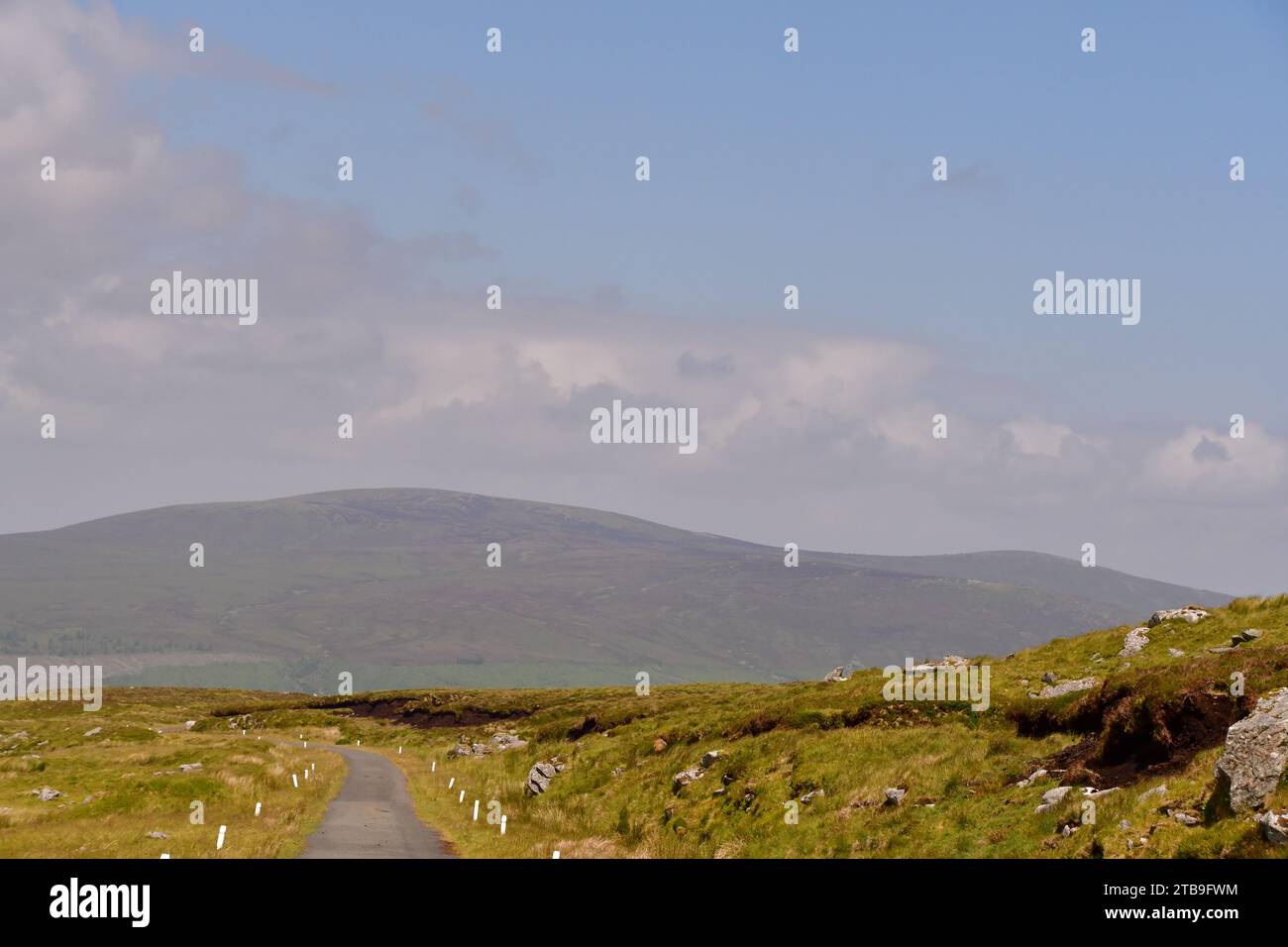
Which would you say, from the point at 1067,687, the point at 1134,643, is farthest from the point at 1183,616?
the point at 1067,687

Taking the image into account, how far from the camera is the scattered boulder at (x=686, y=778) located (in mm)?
40406

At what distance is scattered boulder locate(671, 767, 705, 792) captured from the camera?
40.4 metres

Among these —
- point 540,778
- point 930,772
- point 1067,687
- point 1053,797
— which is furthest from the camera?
point 540,778

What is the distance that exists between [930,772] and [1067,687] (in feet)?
35.3

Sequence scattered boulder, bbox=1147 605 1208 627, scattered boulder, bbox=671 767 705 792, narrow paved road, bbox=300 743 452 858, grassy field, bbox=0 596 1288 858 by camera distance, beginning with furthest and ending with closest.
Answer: scattered boulder, bbox=1147 605 1208 627, scattered boulder, bbox=671 767 705 792, narrow paved road, bbox=300 743 452 858, grassy field, bbox=0 596 1288 858

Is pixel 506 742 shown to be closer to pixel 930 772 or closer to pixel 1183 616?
pixel 1183 616

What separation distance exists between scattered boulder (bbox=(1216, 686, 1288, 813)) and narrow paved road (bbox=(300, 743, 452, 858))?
71.5 ft

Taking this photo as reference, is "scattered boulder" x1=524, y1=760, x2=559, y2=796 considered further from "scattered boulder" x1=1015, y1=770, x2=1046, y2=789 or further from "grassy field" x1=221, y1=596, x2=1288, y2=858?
"scattered boulder" x1=1015, y1=770, x2=1046, y2=789

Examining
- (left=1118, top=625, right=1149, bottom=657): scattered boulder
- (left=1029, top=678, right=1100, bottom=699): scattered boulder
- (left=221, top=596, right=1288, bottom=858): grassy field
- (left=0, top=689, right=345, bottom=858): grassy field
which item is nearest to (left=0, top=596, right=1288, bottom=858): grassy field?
(left=221, top=596, right=1288, bottom=858): grassy field

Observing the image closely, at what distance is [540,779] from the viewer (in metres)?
50.4

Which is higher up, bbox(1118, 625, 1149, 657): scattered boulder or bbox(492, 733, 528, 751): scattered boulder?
bbox(1118, 625, 1149, 657): scattered boulder

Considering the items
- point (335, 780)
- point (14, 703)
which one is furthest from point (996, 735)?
point (14, 703)
